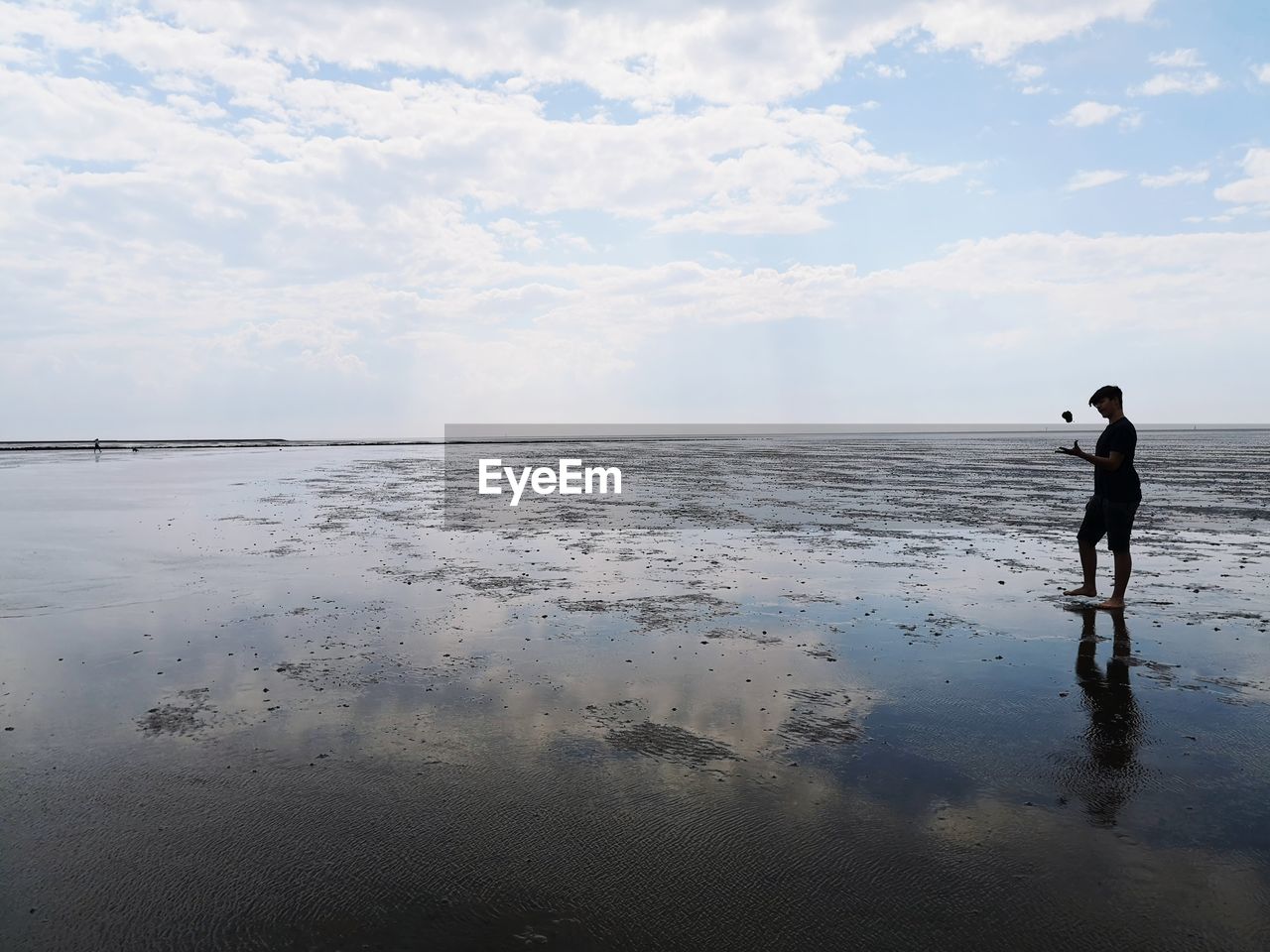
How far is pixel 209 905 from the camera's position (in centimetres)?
415

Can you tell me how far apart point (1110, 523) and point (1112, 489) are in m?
0.47

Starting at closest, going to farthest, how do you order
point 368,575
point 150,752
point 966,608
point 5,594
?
→ point 150,752, point 966,608, point 5,594, point 368,575

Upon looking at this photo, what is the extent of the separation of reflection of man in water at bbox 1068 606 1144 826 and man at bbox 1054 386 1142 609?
242 centimetres

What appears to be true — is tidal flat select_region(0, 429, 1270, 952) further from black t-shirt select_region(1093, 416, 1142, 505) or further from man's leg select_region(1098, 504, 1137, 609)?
black t-shirt select_region(1093, 416, 1142, 505)

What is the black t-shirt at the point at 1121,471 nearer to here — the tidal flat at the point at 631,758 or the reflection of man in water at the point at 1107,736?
the tidal flat at the point at 631,758

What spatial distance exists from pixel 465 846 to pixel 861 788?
8.62ft

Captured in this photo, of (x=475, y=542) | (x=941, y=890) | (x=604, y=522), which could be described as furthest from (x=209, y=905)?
(x=604, y=522)

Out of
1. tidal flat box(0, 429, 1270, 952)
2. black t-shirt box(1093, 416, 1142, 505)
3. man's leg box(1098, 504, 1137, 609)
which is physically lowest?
tidal flat box(0, 429, 1270, 952)

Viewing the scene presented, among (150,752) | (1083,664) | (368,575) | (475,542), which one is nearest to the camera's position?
(150,752)

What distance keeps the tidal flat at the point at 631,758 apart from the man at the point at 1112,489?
88 centimetres

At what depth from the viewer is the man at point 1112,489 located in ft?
36.5

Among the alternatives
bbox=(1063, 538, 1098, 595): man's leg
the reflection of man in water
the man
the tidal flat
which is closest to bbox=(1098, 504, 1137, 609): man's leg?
the man

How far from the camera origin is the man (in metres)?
11.1

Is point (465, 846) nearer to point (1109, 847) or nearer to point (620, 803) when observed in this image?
point (620, 803)
